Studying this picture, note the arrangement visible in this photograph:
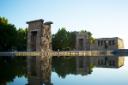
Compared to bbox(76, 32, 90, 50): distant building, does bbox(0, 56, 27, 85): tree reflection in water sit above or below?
below

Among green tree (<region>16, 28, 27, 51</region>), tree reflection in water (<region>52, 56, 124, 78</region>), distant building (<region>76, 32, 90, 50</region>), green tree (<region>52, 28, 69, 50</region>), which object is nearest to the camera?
tree reflection in water (<region>52, 56, 124, 78</region>)

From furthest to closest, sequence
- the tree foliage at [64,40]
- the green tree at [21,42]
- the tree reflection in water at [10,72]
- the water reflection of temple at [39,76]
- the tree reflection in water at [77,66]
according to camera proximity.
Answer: the tree foliage at [64,40] < the green tree at [21,42] < the tree reflection in water at [77,66] < the tree reflection in water at [10,72] < the water reflection of temple at [39,76]

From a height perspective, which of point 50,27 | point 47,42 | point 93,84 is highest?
point 50,27

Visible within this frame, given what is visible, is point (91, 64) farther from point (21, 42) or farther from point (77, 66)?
point (21, 42)

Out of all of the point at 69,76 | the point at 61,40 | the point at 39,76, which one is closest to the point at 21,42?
the point at 61,40

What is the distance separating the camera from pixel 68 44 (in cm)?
6475

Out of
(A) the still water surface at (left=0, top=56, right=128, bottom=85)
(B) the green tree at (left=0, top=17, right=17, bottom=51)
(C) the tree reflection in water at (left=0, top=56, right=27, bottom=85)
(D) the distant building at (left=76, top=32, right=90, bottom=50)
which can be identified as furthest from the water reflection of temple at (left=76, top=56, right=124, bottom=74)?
(D) the distant building at (left=76, top=32, right=90, bottom=50)

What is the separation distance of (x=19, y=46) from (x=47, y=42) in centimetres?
2131

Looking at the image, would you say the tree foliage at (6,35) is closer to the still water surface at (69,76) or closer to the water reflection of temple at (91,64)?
the water reflection of temple at (91,64)

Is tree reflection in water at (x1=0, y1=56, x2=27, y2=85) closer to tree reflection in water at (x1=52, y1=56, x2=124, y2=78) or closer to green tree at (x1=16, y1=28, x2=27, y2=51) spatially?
tree reflection in water at (x1=52, y1=56, x2=124, y2=78)

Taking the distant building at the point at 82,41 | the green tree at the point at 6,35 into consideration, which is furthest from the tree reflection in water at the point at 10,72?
the distant building at the point at 82,41

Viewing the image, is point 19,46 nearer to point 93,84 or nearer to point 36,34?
point 36,34

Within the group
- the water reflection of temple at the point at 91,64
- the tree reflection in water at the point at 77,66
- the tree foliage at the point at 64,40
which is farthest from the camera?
the tree foliage at the point at 64,40

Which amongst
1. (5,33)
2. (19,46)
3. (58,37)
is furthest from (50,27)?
(58,37)
